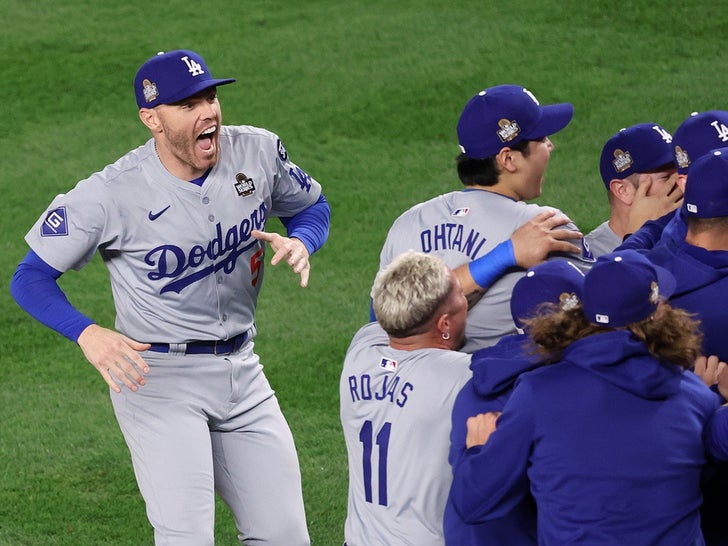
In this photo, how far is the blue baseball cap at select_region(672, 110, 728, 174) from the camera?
373 centimetres

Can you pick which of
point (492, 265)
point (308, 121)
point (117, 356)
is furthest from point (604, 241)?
point (308, 121)

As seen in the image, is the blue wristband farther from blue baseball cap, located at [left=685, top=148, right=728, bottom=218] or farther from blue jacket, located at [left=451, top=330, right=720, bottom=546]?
blue jacket, located at [left=451, top=330, right=720, bottom=546]

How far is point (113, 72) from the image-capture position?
11.4 meters

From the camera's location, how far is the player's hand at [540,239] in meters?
3.42

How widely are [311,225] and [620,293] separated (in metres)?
1.87

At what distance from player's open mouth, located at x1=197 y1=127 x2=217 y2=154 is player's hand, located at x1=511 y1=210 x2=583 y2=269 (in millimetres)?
1194

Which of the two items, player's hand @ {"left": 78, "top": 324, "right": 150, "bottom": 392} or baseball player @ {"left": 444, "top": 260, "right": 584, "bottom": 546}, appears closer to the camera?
baseball player @ {"left": 444, "top": 260, "right": 584, "bottom": 546}

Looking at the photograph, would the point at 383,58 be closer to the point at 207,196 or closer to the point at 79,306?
the point at 79,306

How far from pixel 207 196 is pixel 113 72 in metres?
7.53

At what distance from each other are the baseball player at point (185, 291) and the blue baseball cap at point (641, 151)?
43.0 inches

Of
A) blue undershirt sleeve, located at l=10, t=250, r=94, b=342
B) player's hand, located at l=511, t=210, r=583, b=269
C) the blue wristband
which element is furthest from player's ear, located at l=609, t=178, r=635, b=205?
blue undershirt sleeve, located at l=10, t=250, r=94, b=342

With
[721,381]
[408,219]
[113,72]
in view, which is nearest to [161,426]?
[408,219]

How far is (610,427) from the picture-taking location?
9.23ft

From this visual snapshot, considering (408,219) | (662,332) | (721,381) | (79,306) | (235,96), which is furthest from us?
(235,96)
